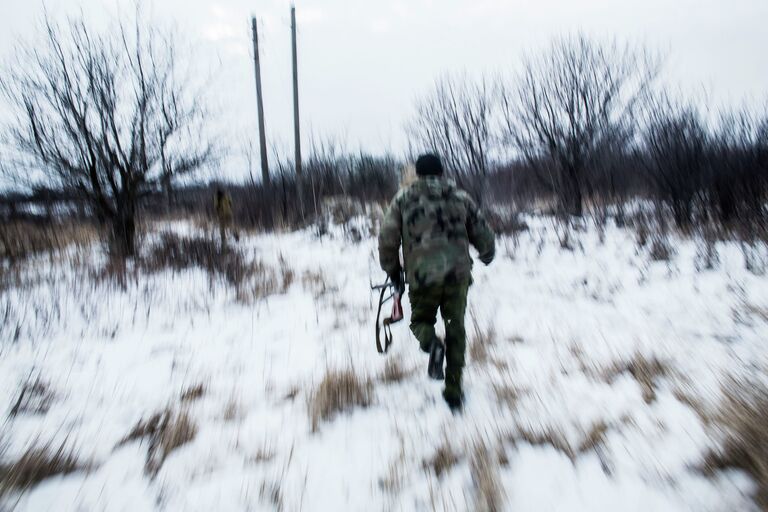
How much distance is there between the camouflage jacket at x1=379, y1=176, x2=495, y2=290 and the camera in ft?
8.52

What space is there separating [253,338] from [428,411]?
240cm

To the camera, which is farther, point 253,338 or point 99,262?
point 99,262

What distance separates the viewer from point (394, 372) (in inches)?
130

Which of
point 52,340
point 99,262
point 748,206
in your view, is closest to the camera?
point 52,340

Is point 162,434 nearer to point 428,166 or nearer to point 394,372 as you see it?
point 394,372

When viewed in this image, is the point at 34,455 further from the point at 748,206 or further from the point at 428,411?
the point at 748,206

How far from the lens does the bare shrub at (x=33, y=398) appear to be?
9.63ft

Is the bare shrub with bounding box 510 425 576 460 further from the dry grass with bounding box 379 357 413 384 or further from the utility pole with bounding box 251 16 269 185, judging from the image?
the utility pole with bounding box 251 16 269 185

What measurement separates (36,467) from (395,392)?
2279 mm

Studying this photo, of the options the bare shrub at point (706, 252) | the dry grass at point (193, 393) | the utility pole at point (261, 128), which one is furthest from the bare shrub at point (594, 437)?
the utility pole at point (261, 128)

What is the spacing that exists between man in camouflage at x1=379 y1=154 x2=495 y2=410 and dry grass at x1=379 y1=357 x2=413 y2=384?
50 cm

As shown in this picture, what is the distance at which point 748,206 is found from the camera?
266 inches

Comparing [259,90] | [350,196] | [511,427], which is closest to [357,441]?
[511,427]

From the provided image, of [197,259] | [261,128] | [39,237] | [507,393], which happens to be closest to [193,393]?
[507,393]
